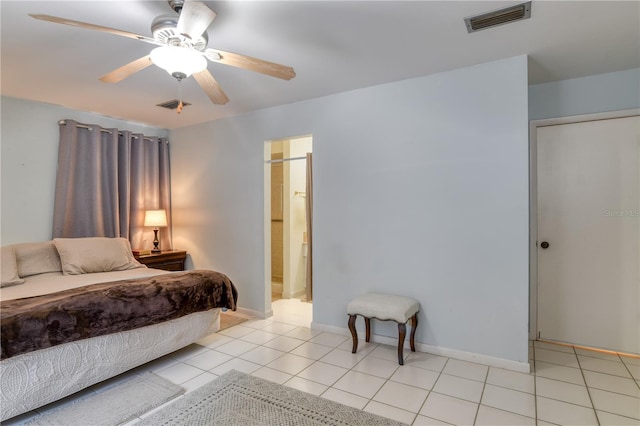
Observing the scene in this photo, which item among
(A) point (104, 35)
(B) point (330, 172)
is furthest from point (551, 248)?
(A) point (104, 35)

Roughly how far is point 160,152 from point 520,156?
14.7 ft

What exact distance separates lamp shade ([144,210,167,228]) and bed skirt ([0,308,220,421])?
2.02m

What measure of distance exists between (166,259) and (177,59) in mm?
3289

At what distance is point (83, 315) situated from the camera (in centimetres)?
223

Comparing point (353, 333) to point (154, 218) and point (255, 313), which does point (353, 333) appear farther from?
point (154, 218)

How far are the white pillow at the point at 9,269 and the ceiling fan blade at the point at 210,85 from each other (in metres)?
2.33

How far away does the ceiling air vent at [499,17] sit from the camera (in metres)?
2.02

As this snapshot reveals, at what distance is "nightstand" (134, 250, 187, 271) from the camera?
14.0 feet

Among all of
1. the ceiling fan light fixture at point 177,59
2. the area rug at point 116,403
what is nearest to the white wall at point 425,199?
the area rug at point 116,403

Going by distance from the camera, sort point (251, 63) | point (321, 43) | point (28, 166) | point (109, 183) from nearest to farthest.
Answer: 1. point (251, 63)
2. point (321, 43)
3. point (28, 166)
4. point (109, 183)

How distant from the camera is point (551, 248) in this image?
130 inches

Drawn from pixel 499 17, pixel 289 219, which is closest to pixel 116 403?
pixel 289 219

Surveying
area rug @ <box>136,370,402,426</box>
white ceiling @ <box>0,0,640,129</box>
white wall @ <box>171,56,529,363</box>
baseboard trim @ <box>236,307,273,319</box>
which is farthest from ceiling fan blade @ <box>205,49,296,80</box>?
baseboard trim @ <box>236,307,273,319</box>

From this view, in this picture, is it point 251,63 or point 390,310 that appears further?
point 390,310
